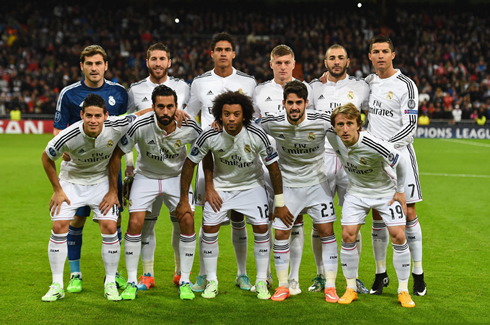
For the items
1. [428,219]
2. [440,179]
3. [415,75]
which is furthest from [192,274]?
[415,75]

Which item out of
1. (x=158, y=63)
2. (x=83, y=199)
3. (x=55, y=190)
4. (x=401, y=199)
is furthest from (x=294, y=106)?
(x=55, y=190)

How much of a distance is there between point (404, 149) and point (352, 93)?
2.87 ft

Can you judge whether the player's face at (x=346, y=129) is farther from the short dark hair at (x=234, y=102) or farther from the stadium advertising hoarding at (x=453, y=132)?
the stadium advertising hoarding at (x=453, y=132)

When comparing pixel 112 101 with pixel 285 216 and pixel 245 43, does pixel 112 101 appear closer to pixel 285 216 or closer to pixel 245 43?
pixel 285 216

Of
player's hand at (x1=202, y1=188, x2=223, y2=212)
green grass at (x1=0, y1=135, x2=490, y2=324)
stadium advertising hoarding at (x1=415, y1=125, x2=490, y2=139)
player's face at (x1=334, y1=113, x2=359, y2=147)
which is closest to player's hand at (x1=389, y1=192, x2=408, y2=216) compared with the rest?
player's face at (x1=334, y1=113, x2=359, y2=147)

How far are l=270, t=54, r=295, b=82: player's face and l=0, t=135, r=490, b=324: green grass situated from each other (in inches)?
90.1

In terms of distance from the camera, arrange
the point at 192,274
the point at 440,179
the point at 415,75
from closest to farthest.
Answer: the point at 192,274, the point at 440,179, the point at 415,75

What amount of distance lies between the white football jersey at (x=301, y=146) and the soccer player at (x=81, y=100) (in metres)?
1.78

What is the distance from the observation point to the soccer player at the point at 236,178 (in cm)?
507

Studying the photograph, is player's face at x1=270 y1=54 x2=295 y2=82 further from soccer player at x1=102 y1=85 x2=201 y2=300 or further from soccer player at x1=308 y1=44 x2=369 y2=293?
soccer player at x1=102 y1=85 x2=201 y2=300

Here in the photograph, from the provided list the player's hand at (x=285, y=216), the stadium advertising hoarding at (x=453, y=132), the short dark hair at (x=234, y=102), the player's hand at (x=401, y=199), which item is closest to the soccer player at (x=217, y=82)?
the short dark hair at (x=234, y=102)

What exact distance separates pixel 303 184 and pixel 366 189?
0.63 metres

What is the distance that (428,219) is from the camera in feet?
28.6

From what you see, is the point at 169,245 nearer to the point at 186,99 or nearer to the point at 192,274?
the point at 192,274
